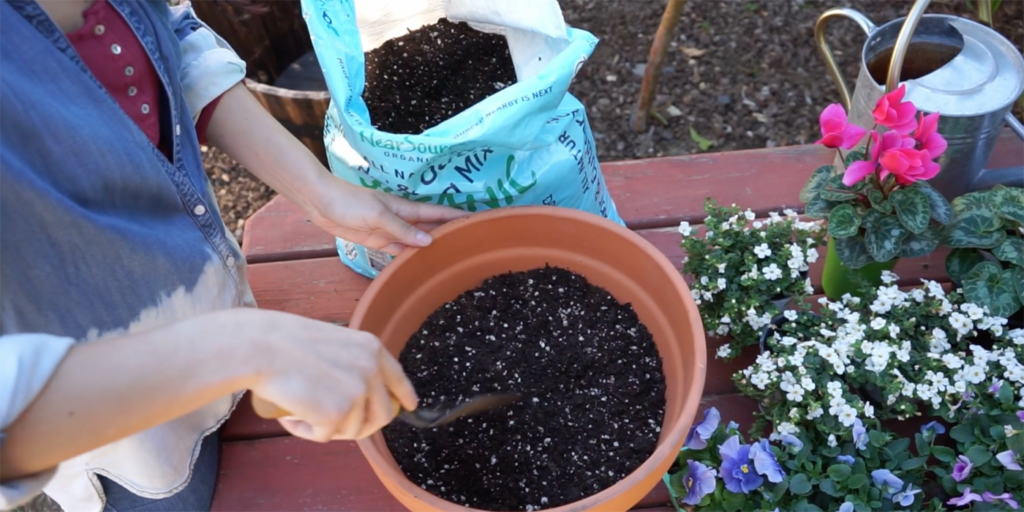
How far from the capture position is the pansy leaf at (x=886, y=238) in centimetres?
95

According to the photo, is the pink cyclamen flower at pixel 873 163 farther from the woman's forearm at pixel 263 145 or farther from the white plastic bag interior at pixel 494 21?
the woman's forearm at pixel 263 145

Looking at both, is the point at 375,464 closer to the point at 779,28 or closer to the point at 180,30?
the point at 180,30

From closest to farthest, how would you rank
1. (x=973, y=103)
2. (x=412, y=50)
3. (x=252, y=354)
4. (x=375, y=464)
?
(x=252, y=354) → (x=375, y=464) → (x=973, y=103) → (x=412, y=50)

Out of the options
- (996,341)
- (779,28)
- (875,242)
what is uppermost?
(875,242)

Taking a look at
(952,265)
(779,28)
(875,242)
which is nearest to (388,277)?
(875,242)

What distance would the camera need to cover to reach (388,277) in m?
0.96

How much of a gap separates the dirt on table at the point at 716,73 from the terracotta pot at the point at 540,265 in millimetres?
1022

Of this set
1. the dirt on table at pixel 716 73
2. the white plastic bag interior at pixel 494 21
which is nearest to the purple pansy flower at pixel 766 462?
the white plastic bag interior at pixel 494 21

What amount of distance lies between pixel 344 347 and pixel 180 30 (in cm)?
59

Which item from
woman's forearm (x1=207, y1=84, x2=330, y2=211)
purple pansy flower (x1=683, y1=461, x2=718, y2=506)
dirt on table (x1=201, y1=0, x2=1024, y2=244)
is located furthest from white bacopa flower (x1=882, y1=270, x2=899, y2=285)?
dirt on table (x1=201, y1=0, x2=1024, y2=244)

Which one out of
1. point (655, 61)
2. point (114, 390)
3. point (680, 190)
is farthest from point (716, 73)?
point (114, 390)

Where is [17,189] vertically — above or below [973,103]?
above

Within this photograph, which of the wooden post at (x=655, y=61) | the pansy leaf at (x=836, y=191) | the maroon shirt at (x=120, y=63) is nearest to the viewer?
the maroon shirt at (x=120, y=63)

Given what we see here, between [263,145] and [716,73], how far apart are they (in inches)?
60.0
